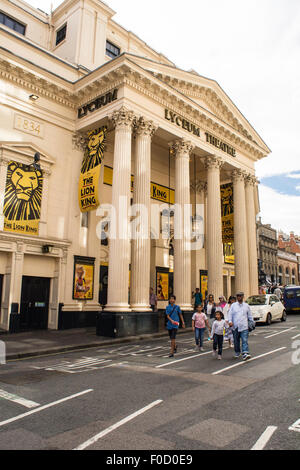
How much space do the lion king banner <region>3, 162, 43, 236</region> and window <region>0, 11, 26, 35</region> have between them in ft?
37.0

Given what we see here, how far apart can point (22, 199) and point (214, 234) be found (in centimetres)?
1160

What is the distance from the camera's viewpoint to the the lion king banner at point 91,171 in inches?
689

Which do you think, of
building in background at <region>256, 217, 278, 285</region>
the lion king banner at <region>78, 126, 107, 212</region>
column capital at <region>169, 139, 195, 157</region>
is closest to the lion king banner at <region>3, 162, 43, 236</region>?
the lion king banner at <region>78, 126, 107, 212</region>

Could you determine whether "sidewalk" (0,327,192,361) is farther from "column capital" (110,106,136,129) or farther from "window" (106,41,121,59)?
"window" (106,41,121,59)

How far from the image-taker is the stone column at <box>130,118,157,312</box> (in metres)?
16.7

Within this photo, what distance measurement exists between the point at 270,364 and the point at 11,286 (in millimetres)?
11593

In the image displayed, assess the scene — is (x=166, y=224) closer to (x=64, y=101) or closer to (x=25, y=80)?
(x=64, y=101)

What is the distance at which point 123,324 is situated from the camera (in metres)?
15.2

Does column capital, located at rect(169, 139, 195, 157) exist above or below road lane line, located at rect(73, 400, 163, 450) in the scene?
above

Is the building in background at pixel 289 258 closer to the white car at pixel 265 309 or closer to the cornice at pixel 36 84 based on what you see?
the white car at pixel 265 309

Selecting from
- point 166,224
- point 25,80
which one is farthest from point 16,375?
point 166,224

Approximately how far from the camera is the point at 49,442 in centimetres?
436

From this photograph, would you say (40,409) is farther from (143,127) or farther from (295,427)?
(143,127)
